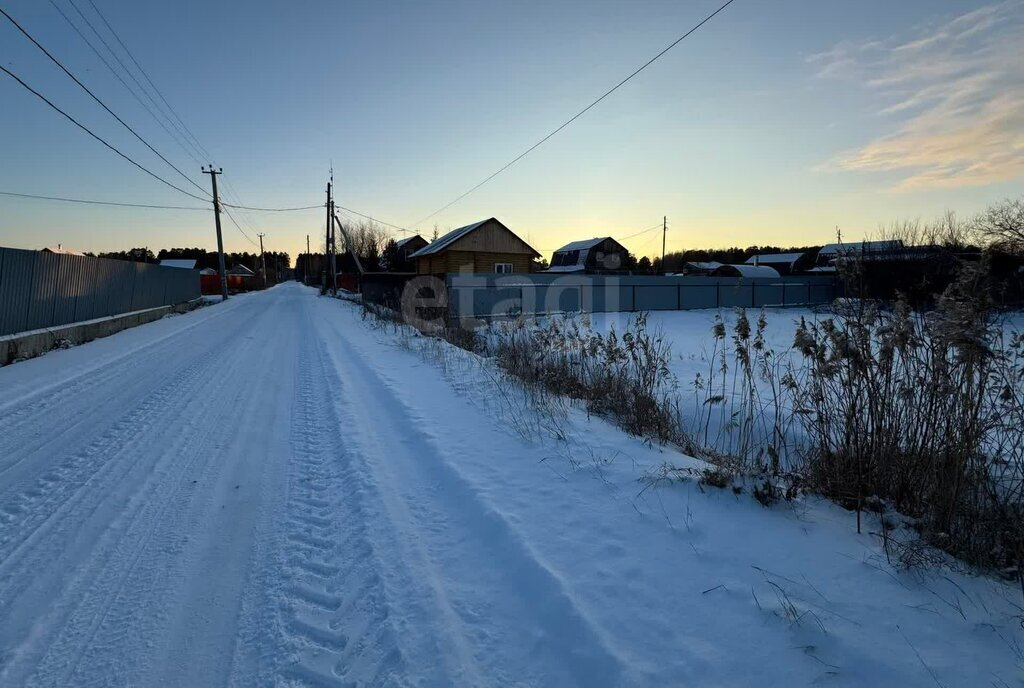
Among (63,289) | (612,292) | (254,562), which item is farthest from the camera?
(612,292)

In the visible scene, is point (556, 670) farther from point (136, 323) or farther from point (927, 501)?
point (136, 323)

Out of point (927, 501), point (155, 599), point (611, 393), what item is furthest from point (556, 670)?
point (611, 393)

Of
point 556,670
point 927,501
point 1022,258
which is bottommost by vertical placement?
point 556,670

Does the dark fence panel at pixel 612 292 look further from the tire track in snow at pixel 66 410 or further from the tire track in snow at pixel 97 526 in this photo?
the tire track in snow at pixel 97 526

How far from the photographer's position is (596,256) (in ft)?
167

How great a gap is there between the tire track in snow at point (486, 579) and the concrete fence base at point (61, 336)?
9556 millimetres

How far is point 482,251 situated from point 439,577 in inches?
1244

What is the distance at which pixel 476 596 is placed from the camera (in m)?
2.62

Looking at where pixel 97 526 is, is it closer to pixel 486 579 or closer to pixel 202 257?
pixel 486 579

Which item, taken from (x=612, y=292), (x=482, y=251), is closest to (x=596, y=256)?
(x=482, y=251)

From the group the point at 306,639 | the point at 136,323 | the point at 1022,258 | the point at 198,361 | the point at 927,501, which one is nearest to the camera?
the point at 306,639

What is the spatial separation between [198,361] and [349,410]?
532 centimetres

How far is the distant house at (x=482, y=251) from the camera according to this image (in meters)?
32.8

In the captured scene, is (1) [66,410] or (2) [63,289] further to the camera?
(2) [63,289]
